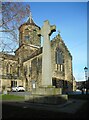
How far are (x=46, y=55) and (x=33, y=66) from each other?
115 feet

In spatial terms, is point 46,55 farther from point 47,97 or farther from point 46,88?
point 47,97

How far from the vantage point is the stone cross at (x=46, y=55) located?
1194cm

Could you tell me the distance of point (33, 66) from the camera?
47.0m

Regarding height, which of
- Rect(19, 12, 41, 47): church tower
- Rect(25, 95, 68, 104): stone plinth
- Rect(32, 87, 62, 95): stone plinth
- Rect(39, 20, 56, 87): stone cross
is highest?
Rect(19, 12, 41, 47): church tower

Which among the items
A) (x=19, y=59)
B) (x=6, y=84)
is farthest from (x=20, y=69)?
(x=6, y=84)

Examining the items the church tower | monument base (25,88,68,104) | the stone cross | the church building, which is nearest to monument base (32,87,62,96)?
monument base (25,88,68,104)

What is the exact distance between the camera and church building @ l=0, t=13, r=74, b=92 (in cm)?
4416

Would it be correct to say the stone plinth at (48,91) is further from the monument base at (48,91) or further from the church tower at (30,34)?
the church tower at (30,34)

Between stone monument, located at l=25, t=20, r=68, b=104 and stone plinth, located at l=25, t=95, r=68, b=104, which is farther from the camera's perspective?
stone monument, located at l=25, t=20, r=68, b=104

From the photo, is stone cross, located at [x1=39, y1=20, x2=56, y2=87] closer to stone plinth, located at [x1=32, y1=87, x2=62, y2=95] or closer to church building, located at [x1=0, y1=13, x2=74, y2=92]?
stone plinth, located at [x1=32, y1=87, x2=62, y2=95]

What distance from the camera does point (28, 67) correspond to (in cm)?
4953

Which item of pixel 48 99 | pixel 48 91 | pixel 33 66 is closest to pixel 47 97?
pixel 48 99

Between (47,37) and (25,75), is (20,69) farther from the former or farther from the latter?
(47,37)

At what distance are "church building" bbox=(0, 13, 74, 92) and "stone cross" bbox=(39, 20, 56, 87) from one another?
28.6 metres
